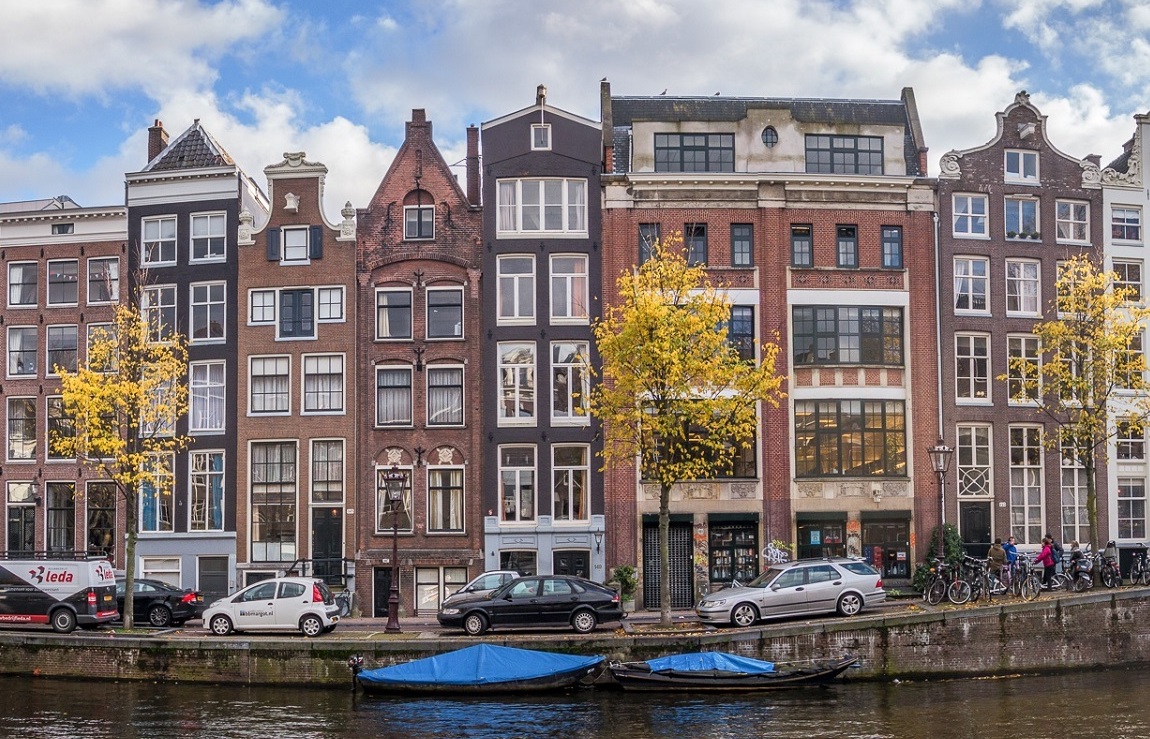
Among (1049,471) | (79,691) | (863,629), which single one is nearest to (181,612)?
(79,691)

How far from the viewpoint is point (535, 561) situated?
152 ft

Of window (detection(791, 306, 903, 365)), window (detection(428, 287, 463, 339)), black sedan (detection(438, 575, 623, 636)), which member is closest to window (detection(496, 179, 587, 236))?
window (detection(428, 287, 463, 339))

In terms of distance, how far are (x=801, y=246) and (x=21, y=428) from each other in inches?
1192

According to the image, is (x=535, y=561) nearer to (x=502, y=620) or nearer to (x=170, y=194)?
(x=502, y=620)

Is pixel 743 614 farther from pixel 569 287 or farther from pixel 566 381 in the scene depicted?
pixel 569 287

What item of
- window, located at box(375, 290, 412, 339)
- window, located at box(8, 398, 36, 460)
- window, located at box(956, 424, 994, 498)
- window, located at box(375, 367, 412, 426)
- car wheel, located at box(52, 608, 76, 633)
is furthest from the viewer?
window, located at box(8, 398, 36, 460)

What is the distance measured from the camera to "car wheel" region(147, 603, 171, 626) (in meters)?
40.3

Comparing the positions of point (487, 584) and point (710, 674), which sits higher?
point (487, 584)

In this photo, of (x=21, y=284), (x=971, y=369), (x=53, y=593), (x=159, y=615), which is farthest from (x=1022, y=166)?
(x=21, y=284)

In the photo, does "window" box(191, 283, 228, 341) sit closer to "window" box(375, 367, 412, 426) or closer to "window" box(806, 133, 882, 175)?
"window" box(375, 367, 412, 426)

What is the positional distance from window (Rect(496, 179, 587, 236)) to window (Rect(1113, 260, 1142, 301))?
68.1 ft

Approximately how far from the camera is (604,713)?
31.2m

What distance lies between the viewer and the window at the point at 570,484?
46.5m

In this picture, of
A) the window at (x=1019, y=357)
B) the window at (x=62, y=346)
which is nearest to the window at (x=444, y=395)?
the window at (x=62, y=346)
